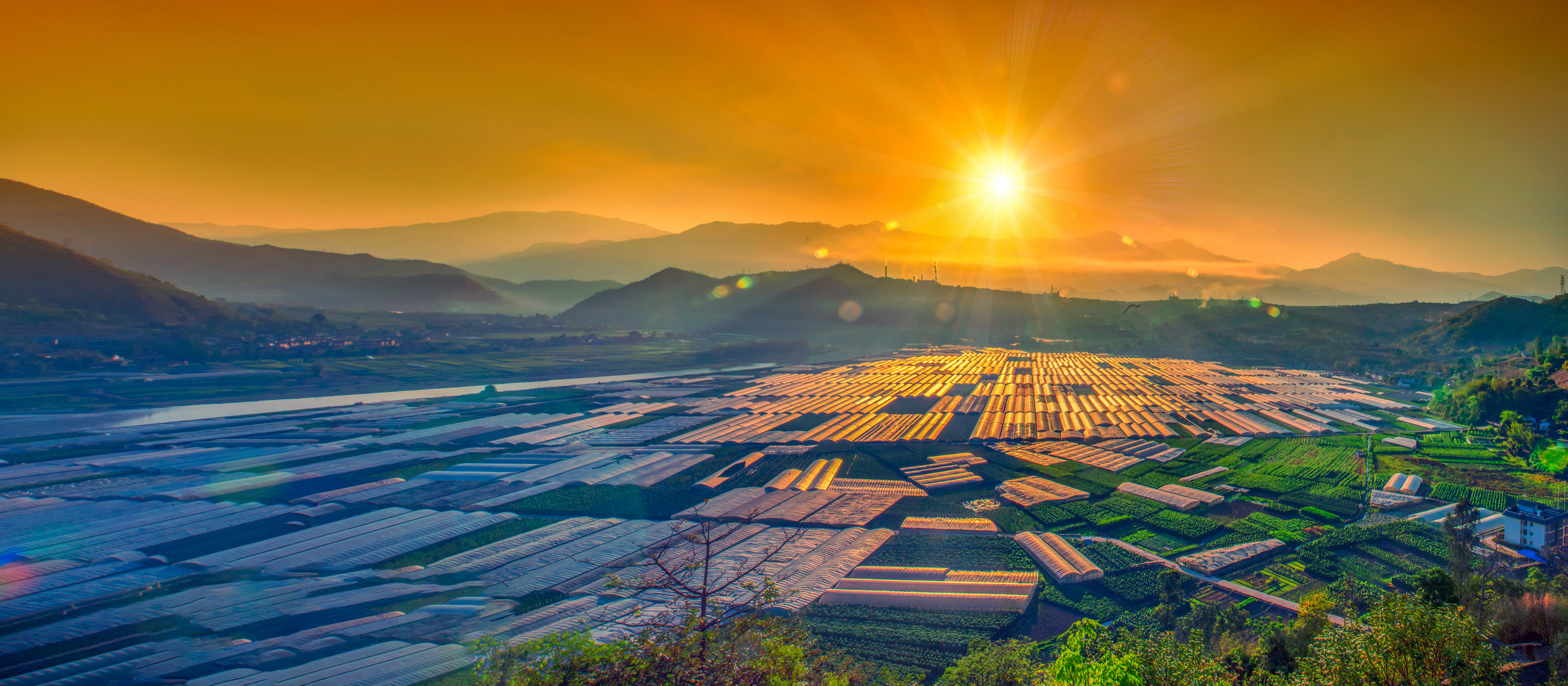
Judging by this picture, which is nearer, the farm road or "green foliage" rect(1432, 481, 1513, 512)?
the farm road

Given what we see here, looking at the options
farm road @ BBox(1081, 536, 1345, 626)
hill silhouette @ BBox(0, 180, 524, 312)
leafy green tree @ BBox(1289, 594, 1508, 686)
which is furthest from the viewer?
hill silhouette @ BBox(0, 180, 524, 312)

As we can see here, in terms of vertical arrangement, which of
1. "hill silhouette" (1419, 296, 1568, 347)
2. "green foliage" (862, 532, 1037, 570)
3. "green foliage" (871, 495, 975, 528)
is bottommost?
"green foliage" (862, 532, 1037, 570)

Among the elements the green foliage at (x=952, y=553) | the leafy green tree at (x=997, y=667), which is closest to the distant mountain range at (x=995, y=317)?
the green foliage at (x=952, y=553)

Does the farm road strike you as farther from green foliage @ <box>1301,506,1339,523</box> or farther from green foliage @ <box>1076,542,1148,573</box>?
green foliage @ <box>1301,506,1339,523</box>

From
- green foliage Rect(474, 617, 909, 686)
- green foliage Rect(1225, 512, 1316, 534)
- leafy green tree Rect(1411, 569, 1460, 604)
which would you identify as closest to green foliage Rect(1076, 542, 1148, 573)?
green foliage Rect(1225, 512, 1316, 534)

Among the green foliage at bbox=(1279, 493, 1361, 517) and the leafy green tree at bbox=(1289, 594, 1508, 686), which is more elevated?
the leafy green tree at bbox=(1289, 594, 1508, 686)

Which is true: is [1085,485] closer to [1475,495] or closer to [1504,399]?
[1475,495]

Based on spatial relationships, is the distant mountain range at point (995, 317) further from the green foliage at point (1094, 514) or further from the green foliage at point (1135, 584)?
the green foliage at point (1135, 584)
